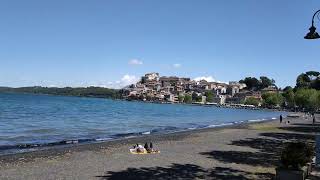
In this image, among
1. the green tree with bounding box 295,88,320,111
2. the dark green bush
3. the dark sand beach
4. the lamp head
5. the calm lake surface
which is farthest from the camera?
the green tree with bounding box 295,88,320,111

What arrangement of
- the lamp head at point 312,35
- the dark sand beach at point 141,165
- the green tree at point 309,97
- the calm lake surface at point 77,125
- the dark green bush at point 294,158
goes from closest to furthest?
the lamp head at point 312,35, the dark green bush at point 294,158, the dark sand beach at point 141,165, the calm lake surface at point 77,125, the green tree at point 309,97

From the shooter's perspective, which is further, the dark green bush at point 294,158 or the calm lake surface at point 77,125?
the calm lake surface at point 77,125

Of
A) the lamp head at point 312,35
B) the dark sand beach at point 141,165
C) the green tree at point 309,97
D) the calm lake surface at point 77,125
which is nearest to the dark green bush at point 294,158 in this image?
the lamp head at point 312,35

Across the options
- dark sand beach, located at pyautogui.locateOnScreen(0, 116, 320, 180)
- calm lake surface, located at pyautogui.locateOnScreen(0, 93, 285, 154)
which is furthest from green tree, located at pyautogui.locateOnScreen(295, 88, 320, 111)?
dark sand beach, located at pyautogui.locateOnScreen(0, 116, 320, 180)

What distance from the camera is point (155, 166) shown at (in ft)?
66.7

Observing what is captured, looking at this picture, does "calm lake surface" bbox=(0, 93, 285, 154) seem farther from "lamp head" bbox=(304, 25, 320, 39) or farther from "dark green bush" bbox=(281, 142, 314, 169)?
"lamp head" bbox=(304, 25, 320, 39)

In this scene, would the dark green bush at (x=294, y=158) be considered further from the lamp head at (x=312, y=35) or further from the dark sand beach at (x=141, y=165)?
the dark sand beach at (x=141, y=165)

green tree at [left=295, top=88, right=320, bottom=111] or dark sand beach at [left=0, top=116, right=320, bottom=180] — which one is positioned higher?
green tree at [left=295, top=88, right=320, bottom=111]

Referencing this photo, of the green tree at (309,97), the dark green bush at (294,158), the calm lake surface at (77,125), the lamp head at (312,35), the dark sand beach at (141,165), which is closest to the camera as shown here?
the lamp head at (312,35)

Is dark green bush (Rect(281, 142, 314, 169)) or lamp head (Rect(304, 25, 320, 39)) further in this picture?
dark green bush (Rect(281, 142, 314, 169))

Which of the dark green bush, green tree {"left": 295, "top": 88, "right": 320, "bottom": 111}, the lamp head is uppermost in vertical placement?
green tree {"left": 295, "top": 88, "right": 320, "bottom": 111}

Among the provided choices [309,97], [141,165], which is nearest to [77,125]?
[141,165]

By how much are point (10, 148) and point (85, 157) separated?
27.8 ft

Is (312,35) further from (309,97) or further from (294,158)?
(309,97)
